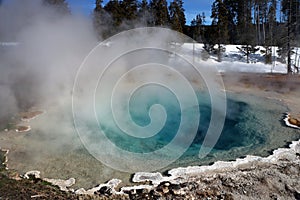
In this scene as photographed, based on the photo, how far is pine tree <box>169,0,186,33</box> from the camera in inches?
803

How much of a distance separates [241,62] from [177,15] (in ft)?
19.1

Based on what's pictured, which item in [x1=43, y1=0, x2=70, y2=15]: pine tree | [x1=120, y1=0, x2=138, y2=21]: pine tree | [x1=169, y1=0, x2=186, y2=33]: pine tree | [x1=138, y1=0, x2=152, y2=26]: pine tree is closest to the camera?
[x1=43, y1=0, x2=70, y2=15]: pine tree

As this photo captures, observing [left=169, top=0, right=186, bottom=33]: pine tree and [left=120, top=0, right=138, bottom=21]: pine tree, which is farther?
[left=120, top=0, right=138, bottom=21]: pine tree

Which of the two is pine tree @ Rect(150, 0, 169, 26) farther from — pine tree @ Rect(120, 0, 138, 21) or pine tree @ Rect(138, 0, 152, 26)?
pine tree @ Rect(120, 0, 138, 21)

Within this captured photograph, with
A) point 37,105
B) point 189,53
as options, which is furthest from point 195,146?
point 189,53

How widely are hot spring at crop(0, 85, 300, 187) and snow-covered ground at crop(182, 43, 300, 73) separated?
7850mm

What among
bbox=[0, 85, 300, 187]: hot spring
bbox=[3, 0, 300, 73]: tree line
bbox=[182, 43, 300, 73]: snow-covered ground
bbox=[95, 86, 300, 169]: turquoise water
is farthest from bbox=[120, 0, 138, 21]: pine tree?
bbox=[0, 85, 300, 187]: hot spring

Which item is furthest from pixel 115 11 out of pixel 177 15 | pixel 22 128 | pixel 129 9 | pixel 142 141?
pixel 142 141

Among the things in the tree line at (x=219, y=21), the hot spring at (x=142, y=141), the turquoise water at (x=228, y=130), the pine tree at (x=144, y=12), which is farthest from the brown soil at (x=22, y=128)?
the pine tree at (x=144, y=12)

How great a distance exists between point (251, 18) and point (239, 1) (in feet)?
6.74

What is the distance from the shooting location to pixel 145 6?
23000mm

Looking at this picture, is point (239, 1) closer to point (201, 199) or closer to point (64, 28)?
point (64, 28)

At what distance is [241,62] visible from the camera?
797 inches

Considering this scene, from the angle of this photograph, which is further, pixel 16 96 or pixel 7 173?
pixel 16 96
